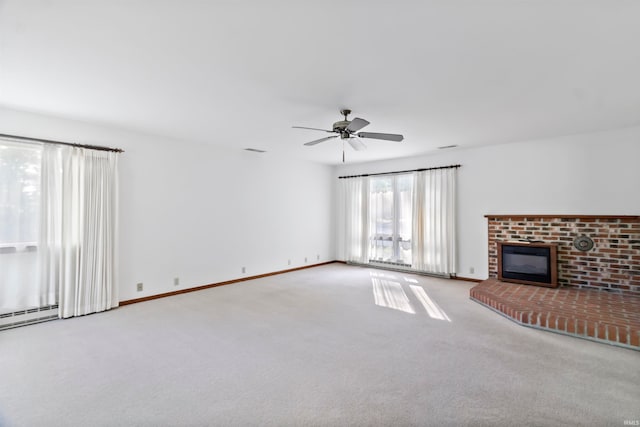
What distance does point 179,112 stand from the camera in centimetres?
372

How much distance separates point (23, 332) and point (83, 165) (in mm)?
2071

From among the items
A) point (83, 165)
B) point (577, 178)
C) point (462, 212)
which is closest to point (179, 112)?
point (83, 165)

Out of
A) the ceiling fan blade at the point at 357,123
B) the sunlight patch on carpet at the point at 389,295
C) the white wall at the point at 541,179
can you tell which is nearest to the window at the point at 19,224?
the ceiling fan blade at the point at 357,123

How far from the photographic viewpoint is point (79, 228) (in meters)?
3.96

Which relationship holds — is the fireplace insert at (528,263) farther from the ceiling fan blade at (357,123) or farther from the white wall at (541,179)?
the ceiling fan blade at (357,123)

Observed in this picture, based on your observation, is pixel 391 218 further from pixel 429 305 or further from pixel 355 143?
pixel 355 143

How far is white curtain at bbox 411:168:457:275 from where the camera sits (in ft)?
19.6

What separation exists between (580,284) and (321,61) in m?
5.14

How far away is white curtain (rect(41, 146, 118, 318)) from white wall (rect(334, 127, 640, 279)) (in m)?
5.64

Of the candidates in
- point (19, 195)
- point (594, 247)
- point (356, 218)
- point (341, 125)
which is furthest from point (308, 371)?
point (356, 218)

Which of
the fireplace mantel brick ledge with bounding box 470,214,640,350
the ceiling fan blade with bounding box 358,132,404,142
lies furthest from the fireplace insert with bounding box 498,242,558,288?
the ceiling fan blade with bounding box 358,132,404,142

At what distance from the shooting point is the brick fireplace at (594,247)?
4.35 metres

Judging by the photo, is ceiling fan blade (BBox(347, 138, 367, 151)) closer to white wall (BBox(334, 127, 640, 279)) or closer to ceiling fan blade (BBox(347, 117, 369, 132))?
ceiling fan blade (BBox(347, 117, 369, 132))

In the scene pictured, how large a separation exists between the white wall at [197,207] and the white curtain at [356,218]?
881 mm
